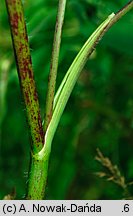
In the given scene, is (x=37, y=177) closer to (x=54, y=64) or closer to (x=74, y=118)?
(x=54, y=64)

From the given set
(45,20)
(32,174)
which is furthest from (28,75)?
(45,20)

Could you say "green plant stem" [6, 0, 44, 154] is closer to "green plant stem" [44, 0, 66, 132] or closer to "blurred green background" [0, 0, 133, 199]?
"green plant stem" [44, 0, 66, 132]

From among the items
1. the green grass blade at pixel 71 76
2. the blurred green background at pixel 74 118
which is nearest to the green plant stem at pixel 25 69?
the green grass blade at pixel 71 76

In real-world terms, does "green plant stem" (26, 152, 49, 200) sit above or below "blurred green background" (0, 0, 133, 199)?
below

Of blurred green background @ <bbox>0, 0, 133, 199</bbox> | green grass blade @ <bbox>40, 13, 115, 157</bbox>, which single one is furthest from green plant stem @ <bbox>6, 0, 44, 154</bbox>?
blurred green background @ <bbox>0, 0, 133, 199</bbox>

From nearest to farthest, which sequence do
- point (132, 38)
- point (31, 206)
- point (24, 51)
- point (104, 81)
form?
point (24, 51) < point (31, 206) < point (132, 38) < point (104, 81)

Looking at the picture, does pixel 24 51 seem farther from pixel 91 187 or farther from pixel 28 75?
pixel 91 187

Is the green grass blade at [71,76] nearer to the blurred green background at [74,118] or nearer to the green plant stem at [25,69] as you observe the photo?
the green plant stem at [25,69]
